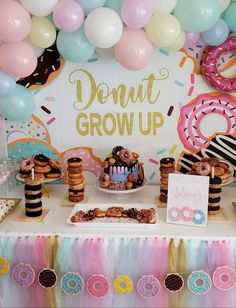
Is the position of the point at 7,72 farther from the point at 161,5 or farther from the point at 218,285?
the point at 218,285

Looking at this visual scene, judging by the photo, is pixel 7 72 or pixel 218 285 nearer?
pixel 218 285

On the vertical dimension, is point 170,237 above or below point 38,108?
below

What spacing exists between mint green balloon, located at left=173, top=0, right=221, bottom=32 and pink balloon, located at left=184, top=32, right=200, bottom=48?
9 centimetres

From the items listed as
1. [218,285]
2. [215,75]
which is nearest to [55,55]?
[215,75]

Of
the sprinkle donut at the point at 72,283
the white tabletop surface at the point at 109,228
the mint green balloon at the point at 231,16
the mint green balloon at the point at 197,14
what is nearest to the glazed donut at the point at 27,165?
the white tabletop surface at the point at 109,228

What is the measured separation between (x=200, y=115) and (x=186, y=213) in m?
0.55

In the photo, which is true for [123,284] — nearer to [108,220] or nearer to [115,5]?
[108,220]

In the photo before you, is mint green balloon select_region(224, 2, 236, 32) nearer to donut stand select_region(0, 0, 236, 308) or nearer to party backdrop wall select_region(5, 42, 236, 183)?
donut stand select_region(0, 0, 236, 308)

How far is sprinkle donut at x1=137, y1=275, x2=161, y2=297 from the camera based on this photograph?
64.8 inches

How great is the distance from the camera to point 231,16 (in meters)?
1.82

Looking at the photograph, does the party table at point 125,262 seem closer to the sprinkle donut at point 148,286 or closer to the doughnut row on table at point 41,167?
the sprinkle donut at point 148,286

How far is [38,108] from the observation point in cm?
213

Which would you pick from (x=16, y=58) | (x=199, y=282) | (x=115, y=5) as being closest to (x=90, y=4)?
(x=115, y=5)

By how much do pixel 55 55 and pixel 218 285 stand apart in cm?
117
